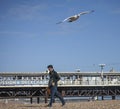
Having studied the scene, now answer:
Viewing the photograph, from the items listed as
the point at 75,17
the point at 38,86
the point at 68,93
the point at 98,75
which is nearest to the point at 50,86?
the point at 75,17

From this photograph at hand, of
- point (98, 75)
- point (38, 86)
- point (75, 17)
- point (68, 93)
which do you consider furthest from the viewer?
point (98, 75)

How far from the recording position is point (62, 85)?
5500 centimetres

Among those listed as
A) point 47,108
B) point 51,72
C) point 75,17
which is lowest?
point 47,108

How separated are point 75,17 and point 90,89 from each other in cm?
3287

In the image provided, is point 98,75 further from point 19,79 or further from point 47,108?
point 47,108

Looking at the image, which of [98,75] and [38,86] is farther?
[98,75]

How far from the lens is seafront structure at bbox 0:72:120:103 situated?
54562mm

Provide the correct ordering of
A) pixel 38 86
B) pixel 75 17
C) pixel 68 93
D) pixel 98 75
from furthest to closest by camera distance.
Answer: pixel 98 75 < pixel 68 93 < pixel 38 86 < pixel 75 17

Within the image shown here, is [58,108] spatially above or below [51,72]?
below

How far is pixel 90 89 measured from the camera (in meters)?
57.9

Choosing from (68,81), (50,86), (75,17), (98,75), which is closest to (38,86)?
(68,81)

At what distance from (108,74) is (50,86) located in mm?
47601

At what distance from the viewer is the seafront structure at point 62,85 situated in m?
54.6

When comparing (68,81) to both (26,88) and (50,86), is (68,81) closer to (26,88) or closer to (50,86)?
(26,88)
